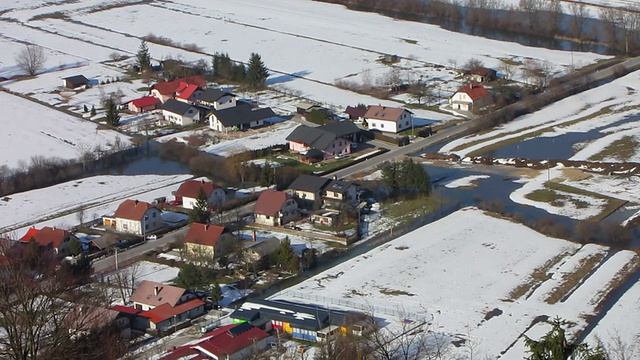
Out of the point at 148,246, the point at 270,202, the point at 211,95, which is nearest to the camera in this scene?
the point at 148,246

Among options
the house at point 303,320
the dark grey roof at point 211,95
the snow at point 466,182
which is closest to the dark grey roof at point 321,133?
the snow at point 466,182

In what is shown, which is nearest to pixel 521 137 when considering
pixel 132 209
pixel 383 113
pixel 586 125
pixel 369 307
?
pixel 586 125

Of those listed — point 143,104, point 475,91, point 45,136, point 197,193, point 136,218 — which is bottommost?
point 45,136

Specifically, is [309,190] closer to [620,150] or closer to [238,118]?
[238,118]

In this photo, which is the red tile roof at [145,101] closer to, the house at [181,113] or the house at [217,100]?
the house at [181,113]

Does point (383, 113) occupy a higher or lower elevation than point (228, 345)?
higher

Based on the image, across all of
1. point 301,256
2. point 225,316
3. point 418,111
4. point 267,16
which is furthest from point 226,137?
point 267,16

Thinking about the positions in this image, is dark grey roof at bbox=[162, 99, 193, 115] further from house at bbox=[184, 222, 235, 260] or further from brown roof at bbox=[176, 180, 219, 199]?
house at bbox=[184, 222, 235, 260]
